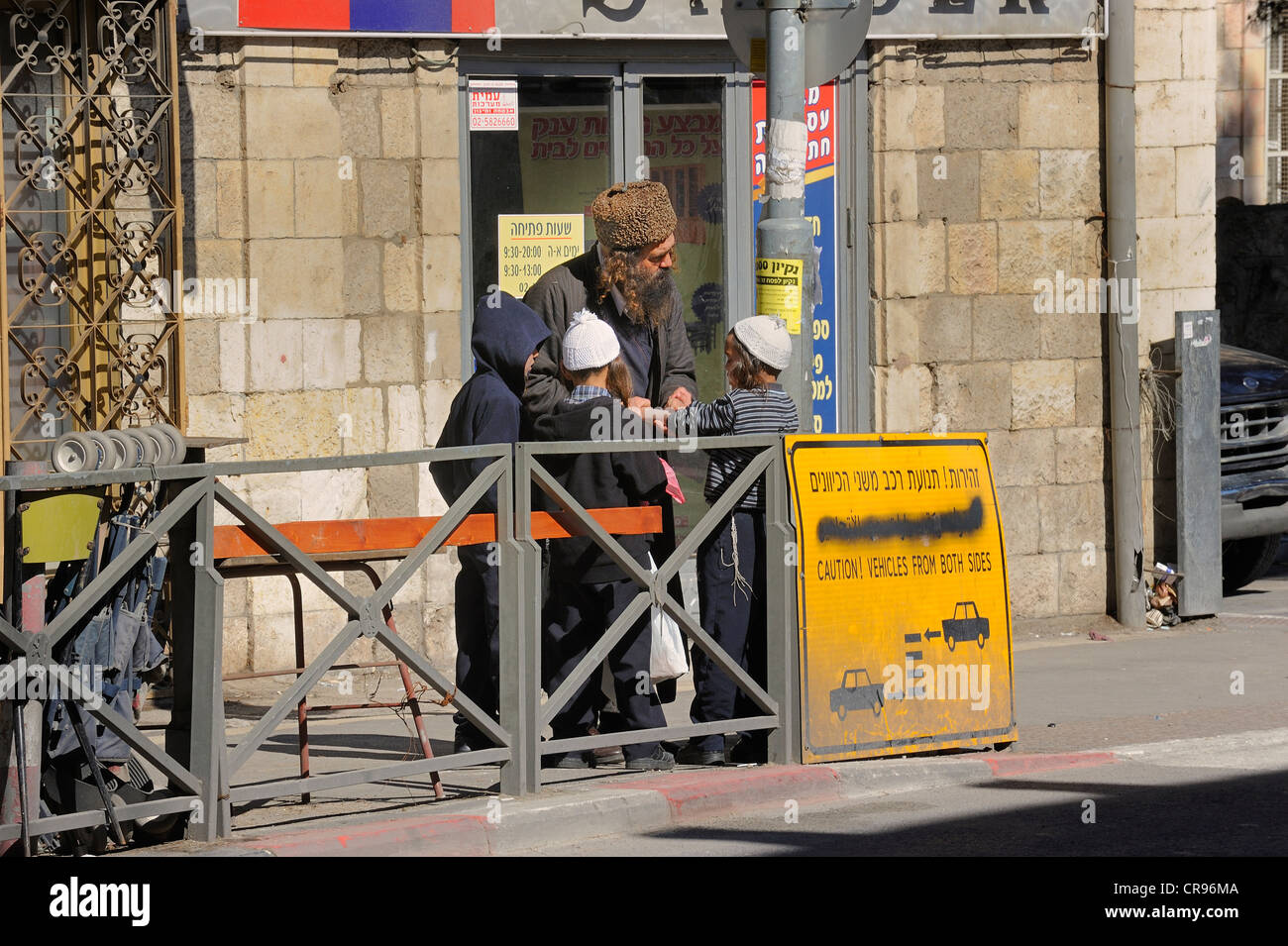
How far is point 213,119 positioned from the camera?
31.3ft

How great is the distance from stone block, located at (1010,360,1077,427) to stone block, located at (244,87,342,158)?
4.29 m

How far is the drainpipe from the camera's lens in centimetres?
1131

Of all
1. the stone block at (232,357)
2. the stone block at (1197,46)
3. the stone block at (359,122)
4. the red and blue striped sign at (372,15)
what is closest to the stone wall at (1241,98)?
the stone block at (1197,46)

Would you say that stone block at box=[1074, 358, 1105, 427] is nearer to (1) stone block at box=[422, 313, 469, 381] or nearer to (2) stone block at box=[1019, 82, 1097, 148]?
(2) stone block at box=[1019, 82, 1097, 148]

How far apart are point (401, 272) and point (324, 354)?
0.61m

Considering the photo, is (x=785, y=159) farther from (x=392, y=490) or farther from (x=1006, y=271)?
(x=1006, y=271)

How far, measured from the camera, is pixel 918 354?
1109 centimetres

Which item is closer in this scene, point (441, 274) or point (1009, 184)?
point (441, 274)

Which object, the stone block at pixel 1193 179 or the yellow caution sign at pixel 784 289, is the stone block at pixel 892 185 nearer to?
the stone block at pixel 1193 179

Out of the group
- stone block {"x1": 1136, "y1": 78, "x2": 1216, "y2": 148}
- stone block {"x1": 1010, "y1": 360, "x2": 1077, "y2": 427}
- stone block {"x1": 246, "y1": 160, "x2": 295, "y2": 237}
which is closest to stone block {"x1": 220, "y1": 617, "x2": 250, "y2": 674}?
stone block {"x1": 246, "y1": 160, "x2": 295, "y2": 237}

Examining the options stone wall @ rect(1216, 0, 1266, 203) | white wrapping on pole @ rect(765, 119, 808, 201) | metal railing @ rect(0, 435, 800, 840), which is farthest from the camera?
stone wall @ rect(1216, 0, 1266, 203)

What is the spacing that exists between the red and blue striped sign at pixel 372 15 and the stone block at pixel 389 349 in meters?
1.52

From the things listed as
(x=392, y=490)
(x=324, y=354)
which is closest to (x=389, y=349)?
(x=324, y=354)
